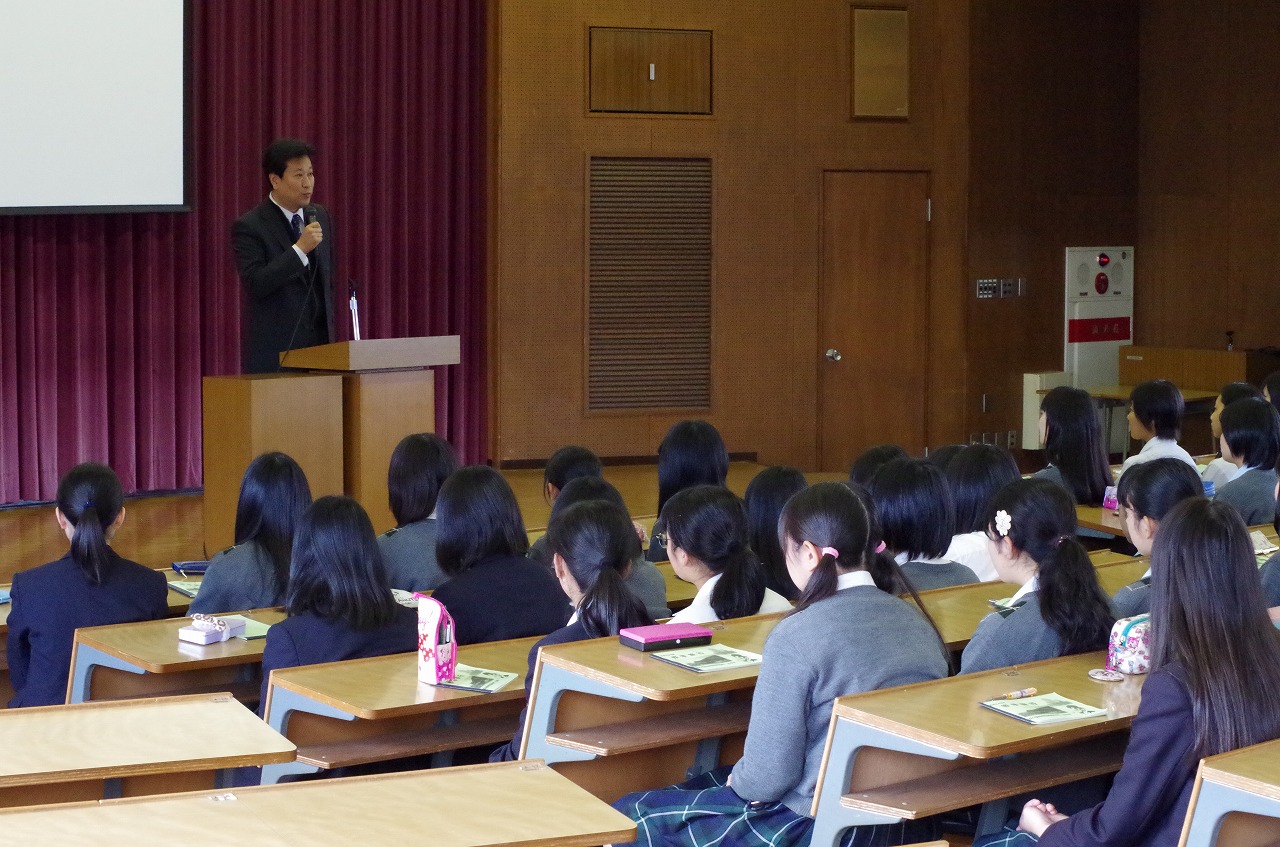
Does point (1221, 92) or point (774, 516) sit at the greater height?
point (1221, 92)

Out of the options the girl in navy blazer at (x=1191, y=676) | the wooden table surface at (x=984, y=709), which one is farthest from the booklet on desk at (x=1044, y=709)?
the girl in navy blazer at (x=1191, y=676)

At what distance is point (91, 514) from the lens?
3.90 metres

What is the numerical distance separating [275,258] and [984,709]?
4.33 m

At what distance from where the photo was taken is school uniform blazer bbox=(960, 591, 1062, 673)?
3.24 meters

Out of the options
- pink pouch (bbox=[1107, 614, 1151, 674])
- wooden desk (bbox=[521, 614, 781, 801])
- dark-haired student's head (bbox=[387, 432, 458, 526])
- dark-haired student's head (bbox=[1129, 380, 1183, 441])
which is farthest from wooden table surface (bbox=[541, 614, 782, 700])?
dark-haired student's head (bbox=[1129, 380, 1183, 441])

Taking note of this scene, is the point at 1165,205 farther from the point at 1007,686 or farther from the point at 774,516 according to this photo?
the point at 1007,686

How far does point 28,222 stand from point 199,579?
4.23 meters

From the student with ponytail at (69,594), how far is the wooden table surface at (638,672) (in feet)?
4.65

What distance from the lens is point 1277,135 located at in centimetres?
995

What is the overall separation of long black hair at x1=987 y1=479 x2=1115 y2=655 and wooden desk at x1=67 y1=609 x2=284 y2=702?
1720 millimetres

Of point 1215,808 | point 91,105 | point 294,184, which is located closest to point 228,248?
point 91,105

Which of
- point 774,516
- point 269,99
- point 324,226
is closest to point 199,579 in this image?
point 774,516

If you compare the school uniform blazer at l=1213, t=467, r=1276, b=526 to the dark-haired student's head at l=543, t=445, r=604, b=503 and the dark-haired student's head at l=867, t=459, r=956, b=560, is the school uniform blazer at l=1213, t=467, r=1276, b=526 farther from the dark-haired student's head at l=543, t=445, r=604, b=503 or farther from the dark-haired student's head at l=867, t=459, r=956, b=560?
the dark-haired student's head at l=543, t=445, r=604, b=503

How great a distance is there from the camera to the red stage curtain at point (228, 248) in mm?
8297
